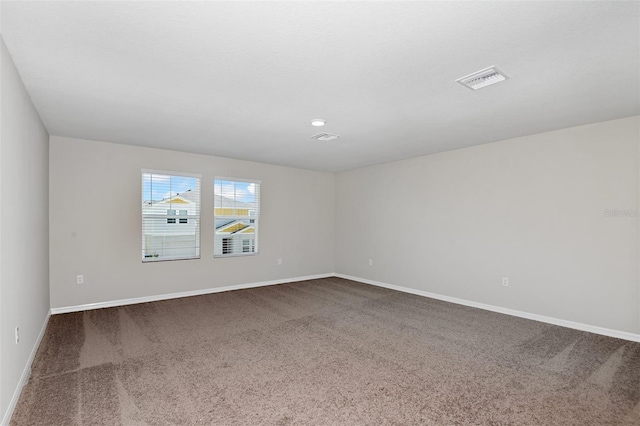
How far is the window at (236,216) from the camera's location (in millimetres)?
5758

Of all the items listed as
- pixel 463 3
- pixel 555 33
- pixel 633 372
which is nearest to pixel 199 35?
pixel 463 3

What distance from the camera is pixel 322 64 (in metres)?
2.30

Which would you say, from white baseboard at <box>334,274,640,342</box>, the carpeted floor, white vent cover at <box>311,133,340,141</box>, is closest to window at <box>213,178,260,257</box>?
the carpeted floor

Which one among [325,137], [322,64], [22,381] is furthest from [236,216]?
[322,64]

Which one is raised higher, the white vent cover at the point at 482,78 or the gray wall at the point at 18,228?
the white vent cover at the point at 482,78

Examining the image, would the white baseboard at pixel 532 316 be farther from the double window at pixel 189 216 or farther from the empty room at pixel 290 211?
the double window at pixel 189 216

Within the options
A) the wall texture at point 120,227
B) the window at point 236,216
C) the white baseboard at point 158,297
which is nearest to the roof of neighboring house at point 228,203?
the window at point 236,216

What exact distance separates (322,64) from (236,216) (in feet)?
13.7

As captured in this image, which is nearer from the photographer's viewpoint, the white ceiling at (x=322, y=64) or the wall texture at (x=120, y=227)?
the white ceiling at (x=322, y=64)

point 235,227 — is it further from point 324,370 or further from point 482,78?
point 482,78

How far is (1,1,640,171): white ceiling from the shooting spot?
5.72ft

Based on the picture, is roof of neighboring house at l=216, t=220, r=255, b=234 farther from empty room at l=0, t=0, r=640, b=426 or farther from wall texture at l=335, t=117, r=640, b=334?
wall texture at l=335, t=117, r=640, b=334

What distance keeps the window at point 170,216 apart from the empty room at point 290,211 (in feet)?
0.11

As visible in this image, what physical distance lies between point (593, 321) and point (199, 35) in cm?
487
